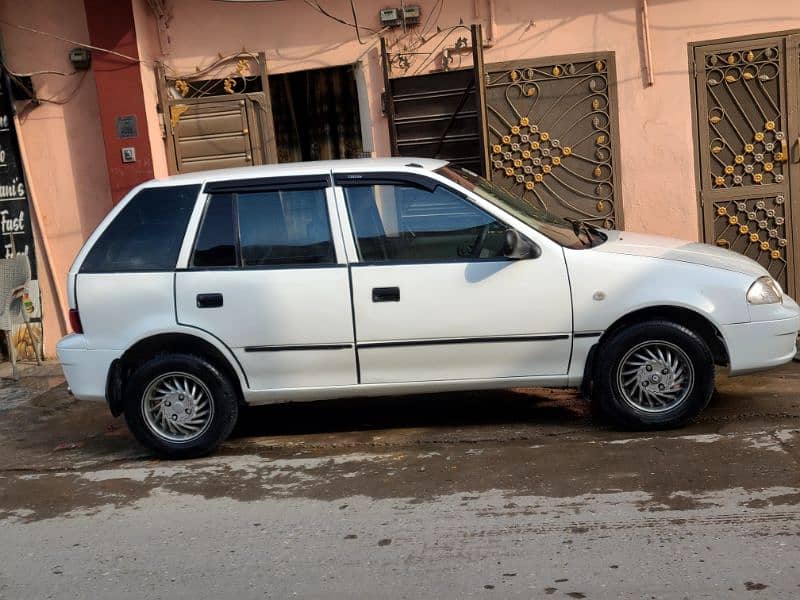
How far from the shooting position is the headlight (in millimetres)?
5935

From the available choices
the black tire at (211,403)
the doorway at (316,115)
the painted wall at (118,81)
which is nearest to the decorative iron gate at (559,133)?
the doorway at (316,115)

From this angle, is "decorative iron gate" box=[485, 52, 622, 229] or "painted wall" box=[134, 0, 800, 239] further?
"decorative iron gate" box=[485, 52, 622, 229]

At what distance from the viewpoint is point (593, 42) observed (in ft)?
29.9

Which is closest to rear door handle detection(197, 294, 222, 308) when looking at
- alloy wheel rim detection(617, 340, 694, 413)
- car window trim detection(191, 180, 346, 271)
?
car window trim detection(191, 180, 346, 271)

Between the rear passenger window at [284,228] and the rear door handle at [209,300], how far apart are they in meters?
0.28

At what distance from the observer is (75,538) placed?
5.21 meters

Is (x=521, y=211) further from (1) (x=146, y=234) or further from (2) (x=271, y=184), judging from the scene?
(1) (x=146, y=234)

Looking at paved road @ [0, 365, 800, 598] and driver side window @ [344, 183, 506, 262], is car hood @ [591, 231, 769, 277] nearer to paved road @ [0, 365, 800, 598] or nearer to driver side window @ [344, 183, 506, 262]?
driver side window @ [344, 183, 506, 262]

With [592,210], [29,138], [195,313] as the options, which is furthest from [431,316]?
[29,138]

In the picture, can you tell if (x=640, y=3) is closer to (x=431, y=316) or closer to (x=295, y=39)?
(x=295, y=39)

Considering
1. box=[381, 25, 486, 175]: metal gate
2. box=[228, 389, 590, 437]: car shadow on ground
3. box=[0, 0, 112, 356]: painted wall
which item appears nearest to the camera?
box=[228, 389, 590, 437]: car shadow on ground

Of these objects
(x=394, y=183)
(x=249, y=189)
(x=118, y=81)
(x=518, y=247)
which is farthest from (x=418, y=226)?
(x=118, y=81)

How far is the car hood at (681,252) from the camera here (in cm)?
603

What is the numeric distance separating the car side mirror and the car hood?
1.26ft
